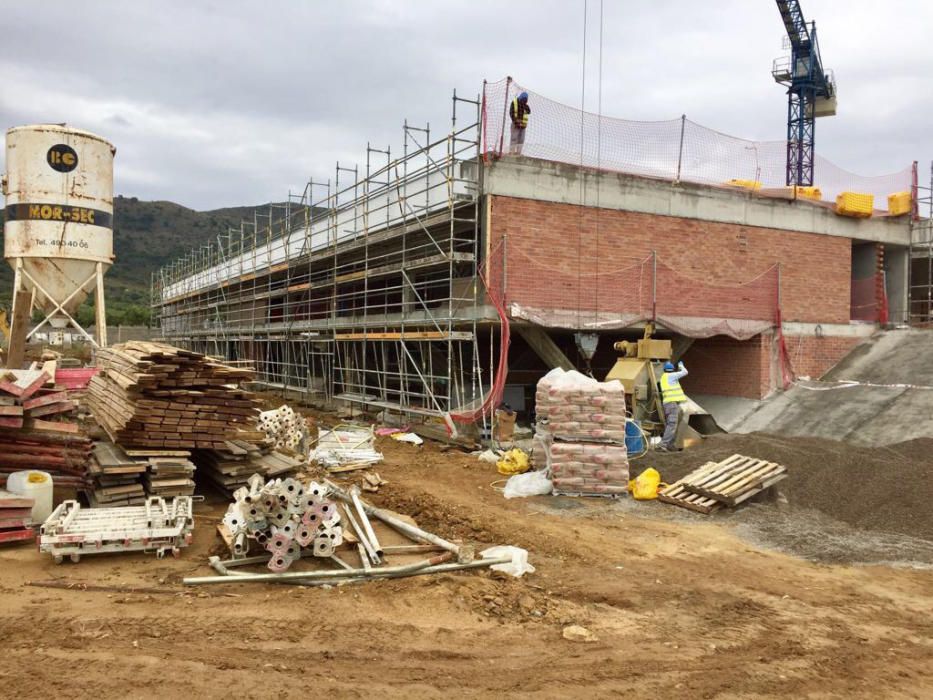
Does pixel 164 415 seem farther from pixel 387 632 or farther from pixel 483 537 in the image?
pixel 387 632

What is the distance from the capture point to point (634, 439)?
37.3 ft

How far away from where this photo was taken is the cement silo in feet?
49.2

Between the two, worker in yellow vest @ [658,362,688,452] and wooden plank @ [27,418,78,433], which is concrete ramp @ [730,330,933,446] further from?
wooden plank @ [27,418,78,433]

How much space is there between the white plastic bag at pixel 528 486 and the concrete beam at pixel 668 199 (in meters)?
5.70

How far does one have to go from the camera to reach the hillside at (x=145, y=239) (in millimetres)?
74981

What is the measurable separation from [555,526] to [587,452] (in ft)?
5.75

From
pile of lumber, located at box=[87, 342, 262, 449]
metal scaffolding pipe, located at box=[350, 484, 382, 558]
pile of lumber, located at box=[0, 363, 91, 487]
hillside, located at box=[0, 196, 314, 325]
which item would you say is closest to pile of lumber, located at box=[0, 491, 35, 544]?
pile of lumber, located at box=[0, 363, 91, 487]

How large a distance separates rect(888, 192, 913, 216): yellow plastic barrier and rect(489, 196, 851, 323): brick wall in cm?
217

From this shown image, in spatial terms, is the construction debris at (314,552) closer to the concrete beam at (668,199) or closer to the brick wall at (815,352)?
the concrete beam at (668,199)

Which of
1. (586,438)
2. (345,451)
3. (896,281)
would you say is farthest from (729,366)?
(345,451)

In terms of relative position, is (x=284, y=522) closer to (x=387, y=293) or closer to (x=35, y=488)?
(x=35, y=488)

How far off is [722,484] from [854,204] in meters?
11.2

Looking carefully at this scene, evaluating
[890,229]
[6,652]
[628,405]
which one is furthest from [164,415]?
[890,229]

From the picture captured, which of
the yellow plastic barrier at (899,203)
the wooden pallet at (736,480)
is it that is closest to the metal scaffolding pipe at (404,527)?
the wooden pallet at (736,480)
